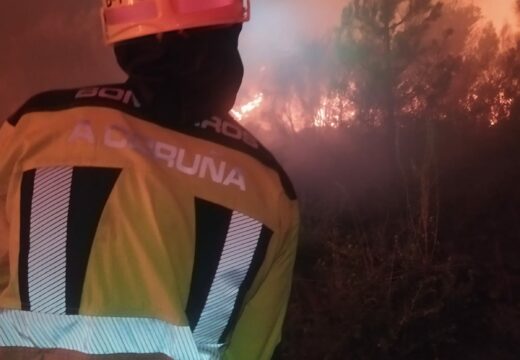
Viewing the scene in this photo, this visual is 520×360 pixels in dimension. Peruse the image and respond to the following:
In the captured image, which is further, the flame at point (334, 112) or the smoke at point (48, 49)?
the flame at point (334, 112)

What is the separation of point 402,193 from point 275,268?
1.62 metres

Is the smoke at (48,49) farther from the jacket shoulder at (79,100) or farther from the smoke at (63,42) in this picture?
the jacket shoulder at (79,100)

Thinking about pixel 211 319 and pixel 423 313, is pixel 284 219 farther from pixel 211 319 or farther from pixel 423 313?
pixel 423 313

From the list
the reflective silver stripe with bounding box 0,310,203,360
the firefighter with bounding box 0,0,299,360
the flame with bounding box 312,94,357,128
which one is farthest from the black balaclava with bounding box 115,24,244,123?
the flame with bounding box 312,94,357,128

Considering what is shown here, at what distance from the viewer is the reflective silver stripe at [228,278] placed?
38.6 inches

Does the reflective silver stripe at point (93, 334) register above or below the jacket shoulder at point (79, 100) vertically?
below

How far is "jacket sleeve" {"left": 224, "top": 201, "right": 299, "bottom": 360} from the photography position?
1.10 metres

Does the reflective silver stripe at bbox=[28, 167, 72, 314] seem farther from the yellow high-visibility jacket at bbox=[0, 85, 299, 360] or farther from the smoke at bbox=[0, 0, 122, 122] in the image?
the smoke at bbox=[0, 0, 122, 122]

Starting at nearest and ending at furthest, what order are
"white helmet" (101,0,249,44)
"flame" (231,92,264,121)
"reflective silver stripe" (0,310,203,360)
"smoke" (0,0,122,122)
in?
"reflective silver stripe" (0,310,203,360) < "white helmet" (101,0,249,44) < "smoke" (0,0,122,122) < "flame" (231,92,264,121)

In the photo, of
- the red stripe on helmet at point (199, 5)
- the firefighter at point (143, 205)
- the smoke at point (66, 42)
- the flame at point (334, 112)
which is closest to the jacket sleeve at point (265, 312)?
the firefighter at point (143, 205)

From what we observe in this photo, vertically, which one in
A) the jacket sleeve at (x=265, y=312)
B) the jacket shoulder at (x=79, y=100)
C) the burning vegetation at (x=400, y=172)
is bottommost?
the burning vegetation at (x=400, y=172)

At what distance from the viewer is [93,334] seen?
89cm

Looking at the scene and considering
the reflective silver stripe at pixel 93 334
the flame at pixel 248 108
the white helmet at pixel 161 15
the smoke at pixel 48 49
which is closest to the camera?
the reflective silver stripe at pixel 93 334

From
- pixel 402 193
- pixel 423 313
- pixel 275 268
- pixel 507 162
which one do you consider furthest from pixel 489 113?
pixel 275 268
